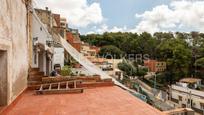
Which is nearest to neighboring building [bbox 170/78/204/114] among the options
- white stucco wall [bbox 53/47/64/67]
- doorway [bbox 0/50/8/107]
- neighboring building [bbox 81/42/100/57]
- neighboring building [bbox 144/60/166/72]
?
neighboring building [bbox 144/60/166/72]

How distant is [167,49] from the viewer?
41.7 meters

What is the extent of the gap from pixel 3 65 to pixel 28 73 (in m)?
2.76

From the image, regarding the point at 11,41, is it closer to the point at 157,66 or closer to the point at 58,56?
the point at 58,56

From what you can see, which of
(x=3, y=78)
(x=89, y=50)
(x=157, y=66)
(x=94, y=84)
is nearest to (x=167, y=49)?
(x=157, y=66)

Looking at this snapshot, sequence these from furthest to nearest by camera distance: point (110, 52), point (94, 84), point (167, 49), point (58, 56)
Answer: point (110, 52) → point (167, 49) → point (58, 56) → point (94, 84)

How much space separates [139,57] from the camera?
49719 mm

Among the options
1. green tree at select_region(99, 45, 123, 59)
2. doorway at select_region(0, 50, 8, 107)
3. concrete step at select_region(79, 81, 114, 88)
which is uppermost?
green tree at select_region(99, 45, 123, 59)

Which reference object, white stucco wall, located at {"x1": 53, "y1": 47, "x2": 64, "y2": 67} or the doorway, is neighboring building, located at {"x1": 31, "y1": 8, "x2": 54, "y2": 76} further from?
the doorway

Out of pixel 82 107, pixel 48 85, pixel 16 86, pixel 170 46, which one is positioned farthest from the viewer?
pixel 170 46

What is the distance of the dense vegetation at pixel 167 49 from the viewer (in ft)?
130

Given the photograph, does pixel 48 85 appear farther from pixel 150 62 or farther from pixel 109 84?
pixel 150 62

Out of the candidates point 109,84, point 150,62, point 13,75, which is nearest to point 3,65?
point 13,75

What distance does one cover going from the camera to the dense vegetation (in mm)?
39594

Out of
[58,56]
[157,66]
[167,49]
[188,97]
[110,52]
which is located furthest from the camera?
[110,52]
